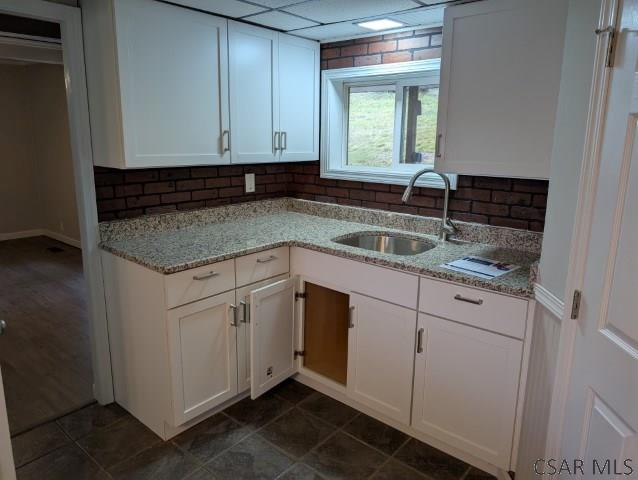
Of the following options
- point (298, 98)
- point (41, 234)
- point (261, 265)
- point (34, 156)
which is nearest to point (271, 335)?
point (261, 265)

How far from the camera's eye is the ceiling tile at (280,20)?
2.33 metres

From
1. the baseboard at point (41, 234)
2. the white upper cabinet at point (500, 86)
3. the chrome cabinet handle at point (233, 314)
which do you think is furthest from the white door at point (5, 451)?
the baseboard at point (41, 234)

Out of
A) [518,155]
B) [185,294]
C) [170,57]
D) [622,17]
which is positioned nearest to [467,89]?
[518,155]

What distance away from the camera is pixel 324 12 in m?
2.26

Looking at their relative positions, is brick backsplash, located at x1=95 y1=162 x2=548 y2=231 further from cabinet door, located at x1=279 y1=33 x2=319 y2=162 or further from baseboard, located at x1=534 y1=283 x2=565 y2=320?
baseboard, located at x1=534 y1=283 x2=565 y2=320

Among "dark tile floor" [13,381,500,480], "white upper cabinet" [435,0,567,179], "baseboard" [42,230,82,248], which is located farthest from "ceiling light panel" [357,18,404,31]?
"baseboard" [42,230,82,248]

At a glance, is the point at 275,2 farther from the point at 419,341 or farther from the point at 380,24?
the point at 419,341

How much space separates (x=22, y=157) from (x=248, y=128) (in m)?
4.73

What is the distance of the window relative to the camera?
104 inches

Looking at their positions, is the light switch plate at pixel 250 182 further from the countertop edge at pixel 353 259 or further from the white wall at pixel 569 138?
the white wall at pixel 569 138

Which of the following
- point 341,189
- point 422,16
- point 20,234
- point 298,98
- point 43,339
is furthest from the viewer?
point 20,234

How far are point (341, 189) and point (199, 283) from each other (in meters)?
1.27

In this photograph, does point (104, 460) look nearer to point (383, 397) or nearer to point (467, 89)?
point (383, 397)

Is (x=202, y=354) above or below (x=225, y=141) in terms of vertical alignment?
below
